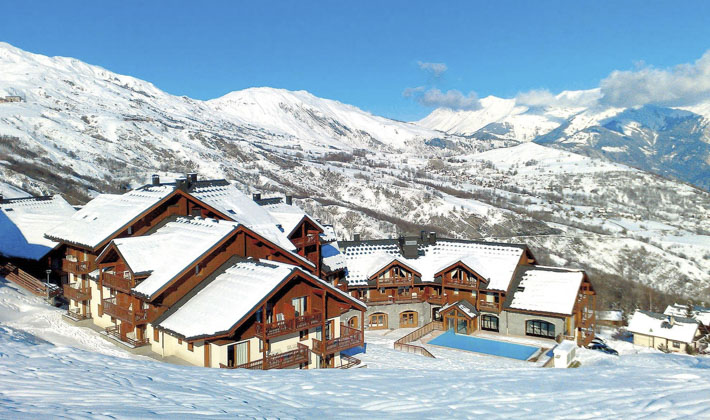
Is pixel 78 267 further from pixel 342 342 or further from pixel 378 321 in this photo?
pixel 378 321

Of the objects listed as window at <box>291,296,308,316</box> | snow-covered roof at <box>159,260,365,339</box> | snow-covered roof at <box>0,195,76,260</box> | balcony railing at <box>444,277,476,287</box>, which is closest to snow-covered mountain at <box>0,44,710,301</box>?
snow-covered roof at <box>0,195,76,260</box>

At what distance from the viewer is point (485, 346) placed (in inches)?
1500

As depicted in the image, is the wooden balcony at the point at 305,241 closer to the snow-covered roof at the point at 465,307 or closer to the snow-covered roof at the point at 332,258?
the snow-covered roof at the point at 332,258

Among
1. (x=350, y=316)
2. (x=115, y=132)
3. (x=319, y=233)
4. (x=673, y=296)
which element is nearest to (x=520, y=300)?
(x=350, y=316)

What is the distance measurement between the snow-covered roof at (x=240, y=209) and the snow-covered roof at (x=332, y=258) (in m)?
6.05

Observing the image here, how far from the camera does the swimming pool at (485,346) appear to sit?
3612 centimetres

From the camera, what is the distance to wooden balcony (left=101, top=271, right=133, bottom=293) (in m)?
26.2

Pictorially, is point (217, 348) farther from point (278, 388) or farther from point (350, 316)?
point (350, 316)

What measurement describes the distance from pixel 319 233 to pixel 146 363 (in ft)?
76.8

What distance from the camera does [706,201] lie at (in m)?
185

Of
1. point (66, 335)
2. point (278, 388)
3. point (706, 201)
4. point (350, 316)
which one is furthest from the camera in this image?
point (706, 201)

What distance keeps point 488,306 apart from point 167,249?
84.2 feet

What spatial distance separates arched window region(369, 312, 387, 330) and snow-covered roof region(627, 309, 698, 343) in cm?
2602

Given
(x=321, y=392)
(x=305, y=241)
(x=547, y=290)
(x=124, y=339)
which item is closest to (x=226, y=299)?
(x=124, y=339)
